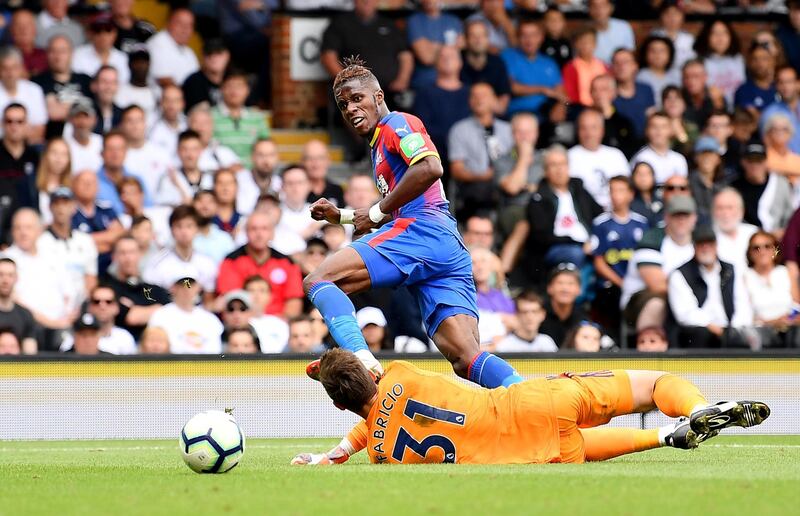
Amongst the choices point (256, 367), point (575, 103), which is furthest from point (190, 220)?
point (575, 103)

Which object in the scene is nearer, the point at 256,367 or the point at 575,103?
the point at 256,367

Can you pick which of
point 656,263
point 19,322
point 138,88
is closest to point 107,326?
point 19,322

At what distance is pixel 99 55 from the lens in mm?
16094

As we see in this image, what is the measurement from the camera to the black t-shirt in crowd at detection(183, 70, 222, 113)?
16328mm

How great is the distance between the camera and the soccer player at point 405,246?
8922 millimetres

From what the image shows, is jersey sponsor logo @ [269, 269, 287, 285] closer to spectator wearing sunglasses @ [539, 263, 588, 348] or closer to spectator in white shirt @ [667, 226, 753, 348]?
spectator wearing sunglasses @ [539, 263, 588, 348]

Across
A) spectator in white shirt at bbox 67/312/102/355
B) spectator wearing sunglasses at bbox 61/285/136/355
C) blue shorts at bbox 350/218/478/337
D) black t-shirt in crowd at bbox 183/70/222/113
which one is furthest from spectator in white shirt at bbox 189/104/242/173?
blue shorts at bbox 350/218/478/337

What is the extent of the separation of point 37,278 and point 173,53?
4005 mm

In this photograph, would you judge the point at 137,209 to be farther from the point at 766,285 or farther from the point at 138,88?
the point at 766,285

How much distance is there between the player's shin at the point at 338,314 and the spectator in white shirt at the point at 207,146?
22.2ft

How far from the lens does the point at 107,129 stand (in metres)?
15.7

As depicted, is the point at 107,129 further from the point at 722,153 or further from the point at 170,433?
the point at 722,153

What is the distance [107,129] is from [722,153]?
6.89m

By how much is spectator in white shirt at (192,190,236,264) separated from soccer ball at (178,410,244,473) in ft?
20.8
